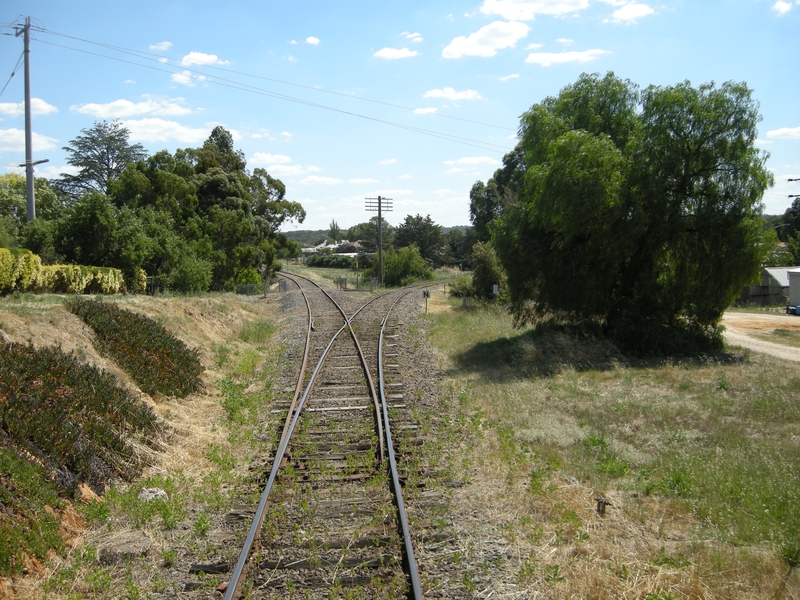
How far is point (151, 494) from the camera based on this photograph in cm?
730

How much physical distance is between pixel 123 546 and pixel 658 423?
334 inches

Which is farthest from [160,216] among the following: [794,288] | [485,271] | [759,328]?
[794,288]

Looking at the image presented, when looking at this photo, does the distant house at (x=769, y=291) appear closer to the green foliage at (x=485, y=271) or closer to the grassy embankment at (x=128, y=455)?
the green foliage at (x=485, y=271)

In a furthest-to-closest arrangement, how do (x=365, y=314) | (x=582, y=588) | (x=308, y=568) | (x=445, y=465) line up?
(x=365, y=314)
(x=445, y=465)
(x=308, y=568)
(x=582, y=588)

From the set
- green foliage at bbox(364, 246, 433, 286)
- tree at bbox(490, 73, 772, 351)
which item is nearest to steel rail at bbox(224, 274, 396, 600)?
tree at bbox(490, 73, 772, 351)

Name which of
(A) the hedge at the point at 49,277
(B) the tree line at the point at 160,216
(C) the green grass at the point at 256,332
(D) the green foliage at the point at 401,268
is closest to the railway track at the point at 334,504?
(C) the green grass at the point at 256,332

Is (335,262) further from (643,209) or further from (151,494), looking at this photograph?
(151,494)

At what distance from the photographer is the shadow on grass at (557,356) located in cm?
1616

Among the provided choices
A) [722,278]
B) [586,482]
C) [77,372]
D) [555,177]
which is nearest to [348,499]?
[586,482]

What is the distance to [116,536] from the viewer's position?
6305mm

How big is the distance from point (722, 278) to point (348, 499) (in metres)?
16.3

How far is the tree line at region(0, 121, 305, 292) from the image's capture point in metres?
22.7

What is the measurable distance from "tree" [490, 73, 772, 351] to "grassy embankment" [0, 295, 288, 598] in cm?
983

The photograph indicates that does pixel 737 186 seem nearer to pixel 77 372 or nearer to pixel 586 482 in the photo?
pixel 586 482
